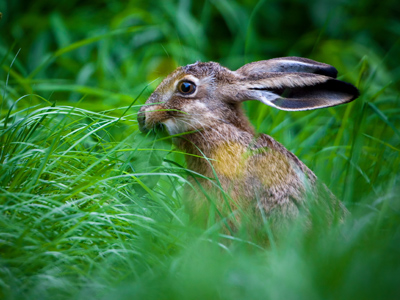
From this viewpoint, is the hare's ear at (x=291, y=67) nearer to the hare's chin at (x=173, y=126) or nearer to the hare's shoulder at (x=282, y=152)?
the hare's shoulder at (x=282, y=152)

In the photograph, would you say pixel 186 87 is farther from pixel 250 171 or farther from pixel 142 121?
pixel 250 171

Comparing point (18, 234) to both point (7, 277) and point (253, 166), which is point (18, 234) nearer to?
point (7, 277)

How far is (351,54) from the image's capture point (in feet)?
22.1

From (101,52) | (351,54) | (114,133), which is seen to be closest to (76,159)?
(114,133)

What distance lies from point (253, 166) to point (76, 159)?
49.5 inches

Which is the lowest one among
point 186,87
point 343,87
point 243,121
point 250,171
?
point 250,171

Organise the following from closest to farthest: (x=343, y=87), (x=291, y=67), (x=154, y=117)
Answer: (x=343, y=87) < (x=154, y=117) < (x=291, y=67)

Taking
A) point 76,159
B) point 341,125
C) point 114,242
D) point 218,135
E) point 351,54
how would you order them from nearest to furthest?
point 114,242
point 76,159
point 218,135
point 341,125
point 351,54

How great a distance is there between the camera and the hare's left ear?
3.39 m

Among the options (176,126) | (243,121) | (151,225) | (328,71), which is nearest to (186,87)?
(176,126)

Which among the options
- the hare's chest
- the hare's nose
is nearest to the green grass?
the hare's nose

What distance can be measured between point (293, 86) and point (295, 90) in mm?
123

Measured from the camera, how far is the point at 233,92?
3.65 m

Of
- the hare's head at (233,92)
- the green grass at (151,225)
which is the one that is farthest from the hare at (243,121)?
the green grass at (151,225)
